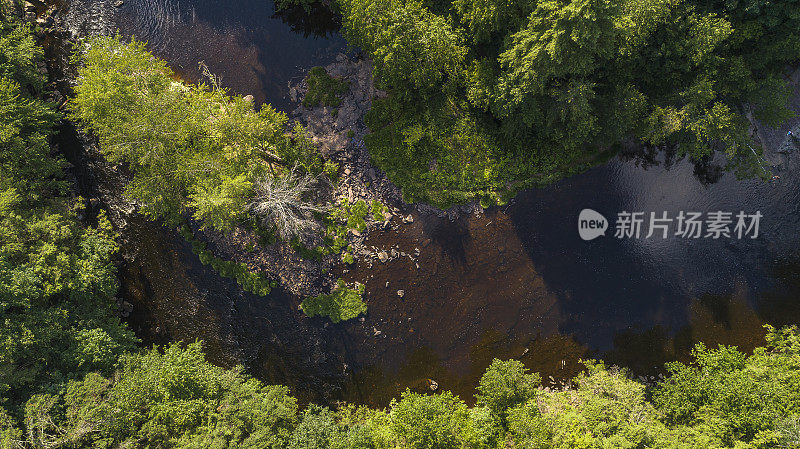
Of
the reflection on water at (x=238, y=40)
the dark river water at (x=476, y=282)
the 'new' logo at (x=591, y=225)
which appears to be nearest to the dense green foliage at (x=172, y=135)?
the reflection on water at (x=238, y=40)

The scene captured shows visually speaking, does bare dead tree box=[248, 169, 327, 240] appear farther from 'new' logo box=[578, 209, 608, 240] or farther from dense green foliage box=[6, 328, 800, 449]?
'new' logo box=[578, 209, 608, 240]

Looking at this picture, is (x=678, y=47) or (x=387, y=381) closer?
(x=678, y=47)

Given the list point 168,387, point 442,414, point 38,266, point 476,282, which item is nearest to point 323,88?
point 476,282

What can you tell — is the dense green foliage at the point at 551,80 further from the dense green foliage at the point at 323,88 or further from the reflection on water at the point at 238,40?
the reflection on water at the point at 238,40

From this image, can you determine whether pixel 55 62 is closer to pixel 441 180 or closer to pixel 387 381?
pixel 441 180

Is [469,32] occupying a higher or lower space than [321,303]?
higher

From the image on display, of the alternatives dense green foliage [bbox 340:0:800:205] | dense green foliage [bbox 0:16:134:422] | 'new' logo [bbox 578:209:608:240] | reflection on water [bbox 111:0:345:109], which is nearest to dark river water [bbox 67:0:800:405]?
reflection on water [bbox 111:0:345:109]

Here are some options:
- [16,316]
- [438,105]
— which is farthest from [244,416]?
[438,105]
